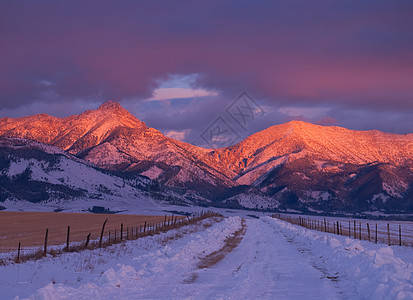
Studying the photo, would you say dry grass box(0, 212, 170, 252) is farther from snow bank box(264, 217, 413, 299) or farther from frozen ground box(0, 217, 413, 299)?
snow bank box(264, 217, 413, 299)

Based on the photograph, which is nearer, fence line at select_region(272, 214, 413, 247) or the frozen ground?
the frozen ground

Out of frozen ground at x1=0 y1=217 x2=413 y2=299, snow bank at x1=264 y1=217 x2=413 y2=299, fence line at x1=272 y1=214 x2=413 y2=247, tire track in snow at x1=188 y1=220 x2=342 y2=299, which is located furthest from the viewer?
fence line at x1=272 y1=214 x2=413 y2=247

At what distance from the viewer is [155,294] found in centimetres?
1686

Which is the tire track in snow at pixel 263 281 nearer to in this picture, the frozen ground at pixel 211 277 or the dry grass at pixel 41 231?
the frozen ground at pixel 211 277

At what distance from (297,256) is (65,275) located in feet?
52.7

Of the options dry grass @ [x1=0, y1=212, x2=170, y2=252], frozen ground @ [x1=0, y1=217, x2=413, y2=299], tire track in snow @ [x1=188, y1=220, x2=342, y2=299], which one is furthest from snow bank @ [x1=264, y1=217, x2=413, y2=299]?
dry grass @ [x1=0, y1=212, x2=170, y2=252]

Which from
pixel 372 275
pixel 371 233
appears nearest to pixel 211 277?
pixel 372 275

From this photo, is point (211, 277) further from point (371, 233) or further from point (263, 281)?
point (371, 233)

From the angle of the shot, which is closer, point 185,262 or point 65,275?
point 65,275

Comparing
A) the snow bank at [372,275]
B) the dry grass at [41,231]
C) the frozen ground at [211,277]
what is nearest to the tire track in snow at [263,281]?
the frozen ground at [211,277]

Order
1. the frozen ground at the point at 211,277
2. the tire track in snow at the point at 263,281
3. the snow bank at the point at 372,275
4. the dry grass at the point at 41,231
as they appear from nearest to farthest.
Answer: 1. the snow bank at the point at 372,275
2. the frozen ground at the point at 211,277
3. the tire track in snow at the point at 263,281
4. the dry grass at the point at 41,231

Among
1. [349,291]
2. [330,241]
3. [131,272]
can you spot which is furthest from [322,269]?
[330,241]

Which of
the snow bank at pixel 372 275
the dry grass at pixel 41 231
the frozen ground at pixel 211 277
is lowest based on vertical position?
the dry grass at pixel 41 231

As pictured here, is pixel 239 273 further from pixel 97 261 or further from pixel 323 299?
pixel 97 261
